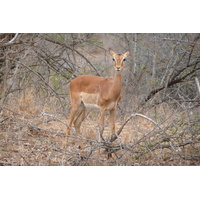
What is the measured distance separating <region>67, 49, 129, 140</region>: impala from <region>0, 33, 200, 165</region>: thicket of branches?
352 mm

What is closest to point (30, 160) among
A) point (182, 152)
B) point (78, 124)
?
point (78, 124)

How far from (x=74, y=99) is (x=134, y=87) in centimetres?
267

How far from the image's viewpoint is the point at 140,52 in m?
9.47

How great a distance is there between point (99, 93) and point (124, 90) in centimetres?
275

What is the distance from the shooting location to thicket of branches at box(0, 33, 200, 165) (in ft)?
15.8

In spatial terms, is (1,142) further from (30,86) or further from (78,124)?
(30,86)

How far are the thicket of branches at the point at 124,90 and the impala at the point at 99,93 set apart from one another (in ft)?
1.16

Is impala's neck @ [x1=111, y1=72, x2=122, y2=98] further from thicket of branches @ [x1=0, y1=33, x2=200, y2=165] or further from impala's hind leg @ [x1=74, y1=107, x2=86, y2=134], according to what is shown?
impala's hind leg @ [x1=74, y1=107, x2=86, y2=134]

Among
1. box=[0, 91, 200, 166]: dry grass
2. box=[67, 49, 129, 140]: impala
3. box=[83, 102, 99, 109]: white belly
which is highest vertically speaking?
box=[67, 49, 129, 140]: impala

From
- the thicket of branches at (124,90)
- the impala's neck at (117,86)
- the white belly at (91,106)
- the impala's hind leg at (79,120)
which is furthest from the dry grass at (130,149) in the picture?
the impala's neck at (117,86)

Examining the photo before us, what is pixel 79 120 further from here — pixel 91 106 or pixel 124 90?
pixel 124 90

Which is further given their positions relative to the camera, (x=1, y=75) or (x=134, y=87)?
(x=134, y=87)

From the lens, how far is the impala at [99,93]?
19.8ft

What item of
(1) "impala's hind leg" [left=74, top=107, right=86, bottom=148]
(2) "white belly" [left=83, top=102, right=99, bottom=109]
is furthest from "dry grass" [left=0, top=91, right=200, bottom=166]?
(2) "white belly" [left=83, top=102, right=99, bottom=109]
